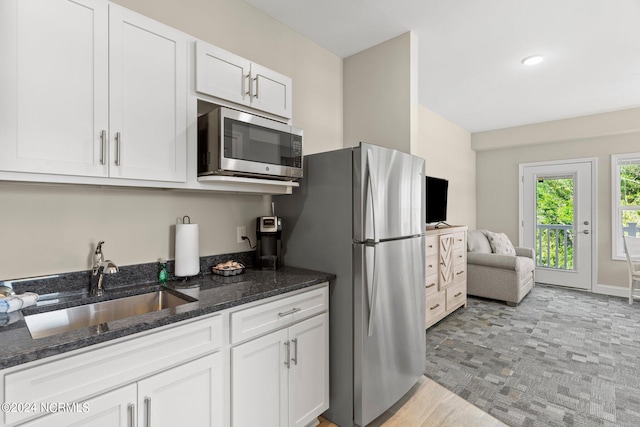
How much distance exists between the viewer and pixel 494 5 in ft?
7.30

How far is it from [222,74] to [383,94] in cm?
146

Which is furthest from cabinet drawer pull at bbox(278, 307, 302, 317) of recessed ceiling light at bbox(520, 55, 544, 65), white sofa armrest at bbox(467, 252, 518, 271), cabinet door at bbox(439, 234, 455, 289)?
white sofa armrest at bbox(467, 252, 518, 271)

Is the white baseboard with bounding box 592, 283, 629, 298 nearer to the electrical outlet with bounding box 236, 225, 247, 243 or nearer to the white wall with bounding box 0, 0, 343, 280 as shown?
the white wall with bounding box 0, 0, 343, 280

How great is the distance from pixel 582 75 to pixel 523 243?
10.0 ft

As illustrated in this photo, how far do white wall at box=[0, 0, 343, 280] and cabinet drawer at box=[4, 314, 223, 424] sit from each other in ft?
2.20

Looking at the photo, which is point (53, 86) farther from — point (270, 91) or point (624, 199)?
point (624, 199)

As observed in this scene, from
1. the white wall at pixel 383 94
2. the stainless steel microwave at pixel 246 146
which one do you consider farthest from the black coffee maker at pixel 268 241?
the white wall at pixel 383 94

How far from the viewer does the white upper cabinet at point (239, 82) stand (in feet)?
5.50

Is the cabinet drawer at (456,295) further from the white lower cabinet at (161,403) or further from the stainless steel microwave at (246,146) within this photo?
the white lower cabinet at (161,403)

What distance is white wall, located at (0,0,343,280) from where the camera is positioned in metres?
1.41

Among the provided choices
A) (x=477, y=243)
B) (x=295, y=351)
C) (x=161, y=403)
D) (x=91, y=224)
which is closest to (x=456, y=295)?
(x=477, y=243)

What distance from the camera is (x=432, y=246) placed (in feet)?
11.1

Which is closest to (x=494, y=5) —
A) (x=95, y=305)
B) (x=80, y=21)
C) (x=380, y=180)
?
(x=380, y=180)

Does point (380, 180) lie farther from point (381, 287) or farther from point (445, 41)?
point (445, 41)
